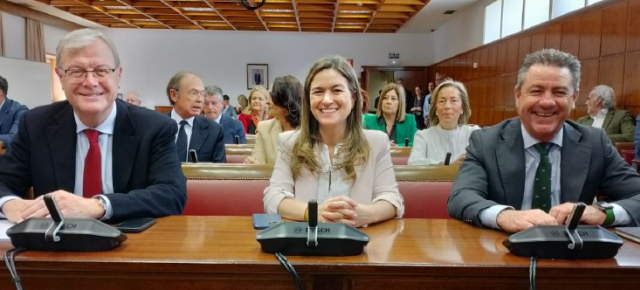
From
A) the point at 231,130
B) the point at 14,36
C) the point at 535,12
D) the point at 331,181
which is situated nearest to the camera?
the point at 331,181

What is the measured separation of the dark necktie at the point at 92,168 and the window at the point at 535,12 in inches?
307

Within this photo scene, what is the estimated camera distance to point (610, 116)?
5.67 m

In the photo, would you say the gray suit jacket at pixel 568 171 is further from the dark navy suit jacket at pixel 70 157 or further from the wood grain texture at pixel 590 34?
the wood grain texture at pixel 590 34

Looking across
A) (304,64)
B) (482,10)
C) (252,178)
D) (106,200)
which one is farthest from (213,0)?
(106,200)

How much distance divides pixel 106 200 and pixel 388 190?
0.97m

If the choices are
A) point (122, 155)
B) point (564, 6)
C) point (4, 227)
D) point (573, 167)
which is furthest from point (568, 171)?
point (564, 6)

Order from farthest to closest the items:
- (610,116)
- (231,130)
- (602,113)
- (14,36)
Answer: (14,36) → (602,113) → (610,116) → (231,130)

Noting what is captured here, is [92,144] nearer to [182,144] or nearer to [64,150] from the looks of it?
[64,150]

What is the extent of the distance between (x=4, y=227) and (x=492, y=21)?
9.97m

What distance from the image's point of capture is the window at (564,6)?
6.77 metres

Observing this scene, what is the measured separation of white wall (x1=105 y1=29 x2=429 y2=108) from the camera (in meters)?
14.0

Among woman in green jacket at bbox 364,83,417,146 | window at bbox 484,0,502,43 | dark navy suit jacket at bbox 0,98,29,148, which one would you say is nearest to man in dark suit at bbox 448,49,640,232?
woman in green jacket at bbox 364,83,417,146

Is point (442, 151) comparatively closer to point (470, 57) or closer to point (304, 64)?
point (470, 57)

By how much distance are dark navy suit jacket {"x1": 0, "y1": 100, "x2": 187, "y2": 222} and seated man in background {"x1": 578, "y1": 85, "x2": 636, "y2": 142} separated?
544 cm
